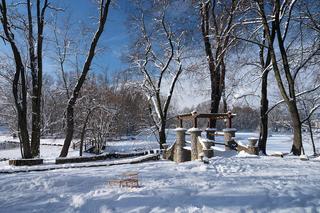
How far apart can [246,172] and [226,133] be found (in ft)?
20.9

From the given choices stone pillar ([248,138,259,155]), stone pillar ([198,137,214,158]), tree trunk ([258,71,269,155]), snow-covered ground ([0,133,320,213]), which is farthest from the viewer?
tree trunk ([258,71,269,155])

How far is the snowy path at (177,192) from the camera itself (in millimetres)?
5621

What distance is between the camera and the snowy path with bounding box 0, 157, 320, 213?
18.4 feet

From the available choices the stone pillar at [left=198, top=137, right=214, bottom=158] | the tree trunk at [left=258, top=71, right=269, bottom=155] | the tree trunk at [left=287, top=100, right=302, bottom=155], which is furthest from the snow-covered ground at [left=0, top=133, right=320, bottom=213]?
the tree trunk at [left=258, top=71, right=269, bottom=155]

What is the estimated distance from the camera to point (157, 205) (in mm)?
5664

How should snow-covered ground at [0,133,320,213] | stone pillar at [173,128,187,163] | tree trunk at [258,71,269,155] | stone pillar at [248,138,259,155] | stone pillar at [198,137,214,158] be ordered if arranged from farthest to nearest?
tree trunk at [258,71,269,155]
stone pillar at [173,128,187,163]
stone pillar at [248,138,259,155]
stone pillar at [198,137,214,158]
snow-covered ground at [0,133,320,213]

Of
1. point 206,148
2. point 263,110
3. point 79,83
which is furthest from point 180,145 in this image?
point 79,83

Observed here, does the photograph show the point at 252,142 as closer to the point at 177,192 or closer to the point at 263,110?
the point at 263,110

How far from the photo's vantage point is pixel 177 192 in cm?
635

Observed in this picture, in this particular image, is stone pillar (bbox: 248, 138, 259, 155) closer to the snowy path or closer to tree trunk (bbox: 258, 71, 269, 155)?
the snowy path

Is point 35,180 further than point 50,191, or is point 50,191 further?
point 35,180

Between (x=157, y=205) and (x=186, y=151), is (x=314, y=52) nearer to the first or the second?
(x=186, y=151)

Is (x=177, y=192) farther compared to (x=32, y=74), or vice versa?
(x=32, y=74)

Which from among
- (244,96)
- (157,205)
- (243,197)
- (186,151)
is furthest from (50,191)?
(244,96)
